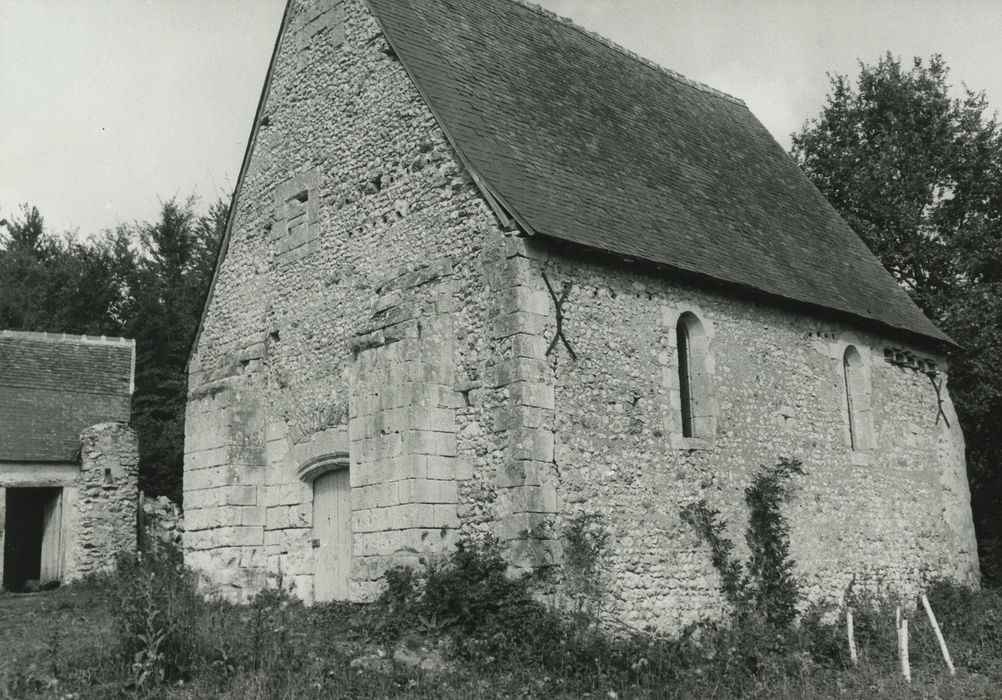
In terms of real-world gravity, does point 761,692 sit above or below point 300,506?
below

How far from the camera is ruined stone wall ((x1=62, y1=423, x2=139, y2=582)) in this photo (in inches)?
768

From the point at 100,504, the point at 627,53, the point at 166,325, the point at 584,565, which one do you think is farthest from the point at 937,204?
the point at 166,325

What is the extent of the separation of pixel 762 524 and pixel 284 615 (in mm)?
5953

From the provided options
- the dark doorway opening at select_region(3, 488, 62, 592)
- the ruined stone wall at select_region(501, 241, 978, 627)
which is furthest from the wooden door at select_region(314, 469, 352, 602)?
the dark doorway opening at select_region(3, 488, 62, 592)

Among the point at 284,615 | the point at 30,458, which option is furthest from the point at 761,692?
the point at 30,458

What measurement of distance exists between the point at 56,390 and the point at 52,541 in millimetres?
3303

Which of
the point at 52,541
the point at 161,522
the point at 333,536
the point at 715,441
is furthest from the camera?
the point at 161,522

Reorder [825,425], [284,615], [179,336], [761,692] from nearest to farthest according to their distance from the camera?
1. [761,692]
2. [284,615]
3. [825,425]
4. [179,336]

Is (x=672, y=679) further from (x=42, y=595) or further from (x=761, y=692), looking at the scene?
(x=42, y=595)

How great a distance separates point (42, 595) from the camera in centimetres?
1758

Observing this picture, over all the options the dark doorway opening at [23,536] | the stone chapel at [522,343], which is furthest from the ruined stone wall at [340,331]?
the dark doorway opening at [23,536]

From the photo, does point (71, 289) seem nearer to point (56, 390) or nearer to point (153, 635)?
point (56, 390)

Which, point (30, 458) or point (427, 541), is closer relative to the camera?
point (427, 541)

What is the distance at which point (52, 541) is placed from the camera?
20.0 metres
